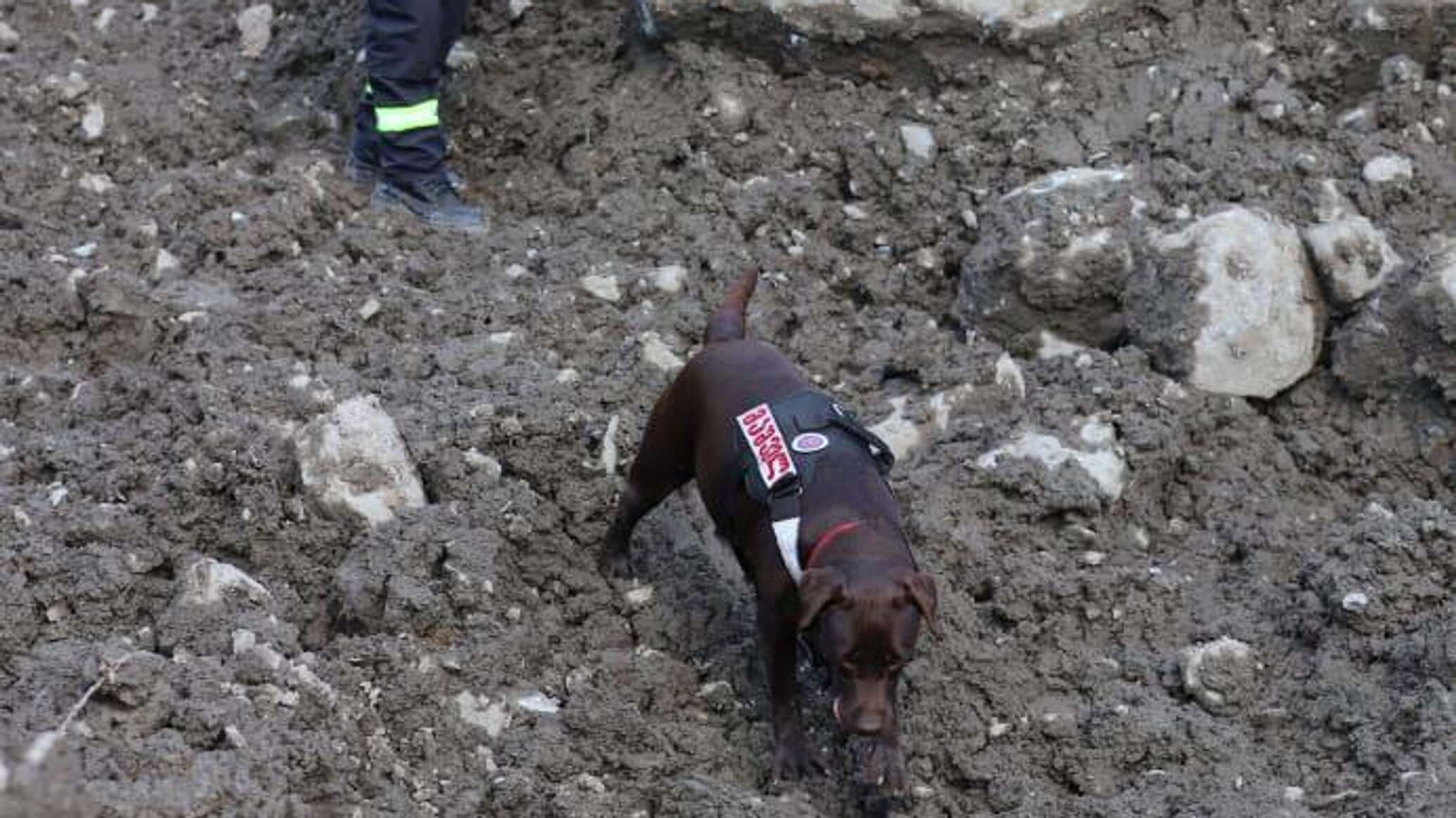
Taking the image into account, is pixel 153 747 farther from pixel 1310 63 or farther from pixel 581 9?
pixel 1310 63

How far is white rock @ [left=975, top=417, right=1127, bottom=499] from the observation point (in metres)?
5.77

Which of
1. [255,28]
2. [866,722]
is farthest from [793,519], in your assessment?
[255,28]

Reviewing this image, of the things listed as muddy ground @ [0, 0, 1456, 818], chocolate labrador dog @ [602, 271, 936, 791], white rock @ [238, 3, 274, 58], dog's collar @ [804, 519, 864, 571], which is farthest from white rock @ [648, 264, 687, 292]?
white rock @ [238, 3, 274, 58]

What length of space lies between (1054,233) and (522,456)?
182cm

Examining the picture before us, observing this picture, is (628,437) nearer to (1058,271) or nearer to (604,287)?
(604,287)

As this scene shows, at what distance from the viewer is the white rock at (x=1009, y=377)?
6133 millimetres

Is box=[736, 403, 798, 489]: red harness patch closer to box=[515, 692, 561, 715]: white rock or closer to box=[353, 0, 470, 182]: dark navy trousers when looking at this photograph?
box=[515, 692, 561, 715]: white rock

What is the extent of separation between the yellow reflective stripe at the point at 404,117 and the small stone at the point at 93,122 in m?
1.02

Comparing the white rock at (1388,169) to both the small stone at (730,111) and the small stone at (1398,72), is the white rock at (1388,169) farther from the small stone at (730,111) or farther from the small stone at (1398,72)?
the small stone at (730,111)

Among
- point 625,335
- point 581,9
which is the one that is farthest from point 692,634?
point 581,9

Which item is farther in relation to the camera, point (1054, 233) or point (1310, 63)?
point (1310, 63)

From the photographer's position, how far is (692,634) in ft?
18.0

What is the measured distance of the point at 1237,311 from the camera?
6129mm

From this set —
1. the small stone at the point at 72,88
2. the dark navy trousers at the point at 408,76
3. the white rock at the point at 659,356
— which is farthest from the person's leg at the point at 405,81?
the white rock at the point at 659,356
